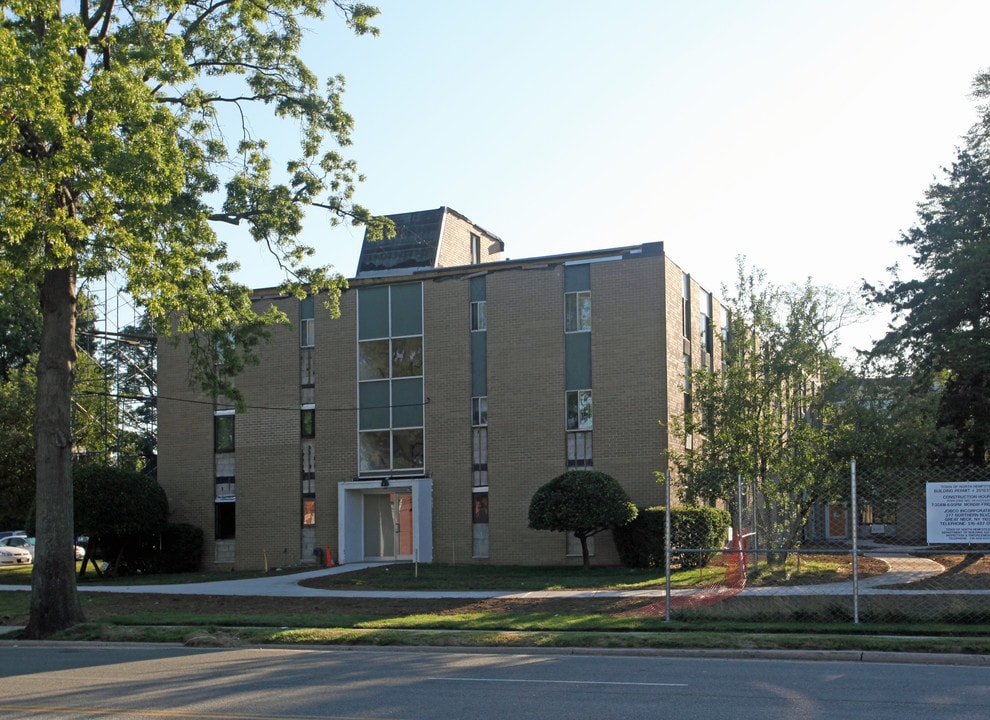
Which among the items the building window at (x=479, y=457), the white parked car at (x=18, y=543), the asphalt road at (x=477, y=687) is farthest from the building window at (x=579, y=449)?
the white parked car at (x=18, y=543)

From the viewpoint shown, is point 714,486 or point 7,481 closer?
point 714,486

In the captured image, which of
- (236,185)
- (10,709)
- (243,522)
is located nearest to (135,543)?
(243,522)

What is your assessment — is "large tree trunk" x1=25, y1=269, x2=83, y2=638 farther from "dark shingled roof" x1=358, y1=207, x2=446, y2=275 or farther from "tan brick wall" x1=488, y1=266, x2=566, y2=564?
"dark shingled roof" x1=358, y1=207, x2=446, y2=275

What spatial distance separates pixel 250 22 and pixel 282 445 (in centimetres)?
1608

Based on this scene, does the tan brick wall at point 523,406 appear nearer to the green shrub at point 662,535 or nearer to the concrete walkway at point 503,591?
the green shrub at point 662,535

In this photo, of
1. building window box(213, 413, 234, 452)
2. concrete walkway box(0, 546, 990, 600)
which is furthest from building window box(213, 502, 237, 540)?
concrete walkway box(0, 546, 990, 600)

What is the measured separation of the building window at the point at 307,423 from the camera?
33719 millimetres

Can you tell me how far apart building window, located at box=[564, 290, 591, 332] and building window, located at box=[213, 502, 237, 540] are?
41.3 feet

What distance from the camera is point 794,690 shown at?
420 inches

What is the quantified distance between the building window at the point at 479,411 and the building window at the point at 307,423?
5424mm

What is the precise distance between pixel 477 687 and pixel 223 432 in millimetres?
25330

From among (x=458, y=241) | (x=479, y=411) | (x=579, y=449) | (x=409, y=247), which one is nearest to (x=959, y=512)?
(x=579, y=449)

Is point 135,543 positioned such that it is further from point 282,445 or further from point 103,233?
point 103,233

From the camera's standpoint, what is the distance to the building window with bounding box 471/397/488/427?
104ft
